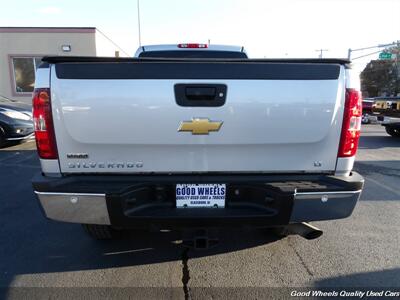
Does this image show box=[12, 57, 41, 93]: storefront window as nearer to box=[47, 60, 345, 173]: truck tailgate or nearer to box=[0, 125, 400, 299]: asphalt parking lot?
box=[0, 125, 400, 299]: asphalt parking lot

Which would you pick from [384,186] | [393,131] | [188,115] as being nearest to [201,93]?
[188,115]

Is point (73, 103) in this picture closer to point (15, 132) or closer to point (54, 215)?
point (54, 215)

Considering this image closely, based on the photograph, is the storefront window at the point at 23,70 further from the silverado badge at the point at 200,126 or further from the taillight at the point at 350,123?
the taillight at the point at 350,123

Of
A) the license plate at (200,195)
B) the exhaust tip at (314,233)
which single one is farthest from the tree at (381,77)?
the license plate at (200,195)

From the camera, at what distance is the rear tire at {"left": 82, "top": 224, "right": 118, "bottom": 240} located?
10.8ft

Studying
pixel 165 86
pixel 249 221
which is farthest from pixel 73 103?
pixel 249 221

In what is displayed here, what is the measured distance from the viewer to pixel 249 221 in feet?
8.65

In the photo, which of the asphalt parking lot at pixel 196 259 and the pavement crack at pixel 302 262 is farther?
the pavement crack at pixel 302 262

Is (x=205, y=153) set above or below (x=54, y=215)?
above

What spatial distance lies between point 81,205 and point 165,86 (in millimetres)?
1067

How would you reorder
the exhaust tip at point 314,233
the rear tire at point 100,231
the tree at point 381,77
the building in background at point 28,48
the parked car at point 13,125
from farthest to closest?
the tree at point 381,77 → the building in background at point 28,48 → the parked car at point 13,125 → the rear tire at point 100,231 → the exhaust tip at point 314,233

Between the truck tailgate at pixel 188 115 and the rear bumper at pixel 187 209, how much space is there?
0.12 metres

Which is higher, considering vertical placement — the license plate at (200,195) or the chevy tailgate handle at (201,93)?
the chevy tailgate handle at (201,93)

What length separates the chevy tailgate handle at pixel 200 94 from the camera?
2.48 metres
